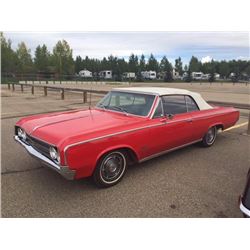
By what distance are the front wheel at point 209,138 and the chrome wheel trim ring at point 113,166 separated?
7.57 feet

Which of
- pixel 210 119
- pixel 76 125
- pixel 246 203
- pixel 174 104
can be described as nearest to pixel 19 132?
pixel 76 125

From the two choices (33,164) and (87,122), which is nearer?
(87,122)

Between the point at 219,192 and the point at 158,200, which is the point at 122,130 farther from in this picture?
the point at 219,192

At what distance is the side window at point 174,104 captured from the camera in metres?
4.19

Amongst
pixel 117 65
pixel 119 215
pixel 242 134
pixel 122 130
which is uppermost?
pixel 117 65

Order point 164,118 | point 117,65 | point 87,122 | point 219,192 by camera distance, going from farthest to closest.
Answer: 1. point 117,65
2. point 164,118
3. point 87,122
4. point 219,192

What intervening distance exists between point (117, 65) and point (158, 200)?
7902 centimetres

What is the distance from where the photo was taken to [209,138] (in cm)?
519

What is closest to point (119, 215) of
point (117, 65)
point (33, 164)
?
Answer: point (33, 164)

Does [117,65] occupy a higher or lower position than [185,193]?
higher

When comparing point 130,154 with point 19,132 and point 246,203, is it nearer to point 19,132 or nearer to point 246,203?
point 246,203

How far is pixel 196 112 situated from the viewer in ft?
15.6

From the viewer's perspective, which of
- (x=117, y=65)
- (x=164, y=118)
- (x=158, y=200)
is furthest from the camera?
(x=117, y=65)

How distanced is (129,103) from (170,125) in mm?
852
